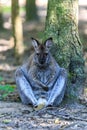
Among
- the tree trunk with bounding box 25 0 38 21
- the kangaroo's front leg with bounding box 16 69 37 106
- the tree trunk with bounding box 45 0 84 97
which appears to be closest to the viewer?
the kangaroo's front leg with bounding box 16 69 37 106

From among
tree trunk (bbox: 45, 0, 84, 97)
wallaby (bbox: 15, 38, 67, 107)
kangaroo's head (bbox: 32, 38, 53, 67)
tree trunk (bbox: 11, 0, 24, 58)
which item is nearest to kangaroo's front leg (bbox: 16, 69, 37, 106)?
wallaby (bbox: 15, 38, 67, 107)

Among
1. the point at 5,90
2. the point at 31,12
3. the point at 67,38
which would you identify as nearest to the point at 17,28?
the point at 5,90

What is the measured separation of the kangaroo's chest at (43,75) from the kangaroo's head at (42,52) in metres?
0.26

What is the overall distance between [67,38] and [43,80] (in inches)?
45.2

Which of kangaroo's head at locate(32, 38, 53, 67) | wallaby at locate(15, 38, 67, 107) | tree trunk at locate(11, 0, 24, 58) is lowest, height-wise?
wallaby at locate(15, 38, 67, 107)

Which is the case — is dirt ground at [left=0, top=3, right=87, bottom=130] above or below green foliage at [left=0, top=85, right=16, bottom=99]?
below

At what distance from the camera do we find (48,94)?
10836 millimetres

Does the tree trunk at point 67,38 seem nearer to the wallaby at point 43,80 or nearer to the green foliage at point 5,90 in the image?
the wallaby at point 43,80

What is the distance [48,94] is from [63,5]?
2.12 meters

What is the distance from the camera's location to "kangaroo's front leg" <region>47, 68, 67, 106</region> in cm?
1069

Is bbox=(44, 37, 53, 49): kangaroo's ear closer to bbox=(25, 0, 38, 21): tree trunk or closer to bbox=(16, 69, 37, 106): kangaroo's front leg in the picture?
bbox=(16, 69, 37, 106): kangaroo's front leg

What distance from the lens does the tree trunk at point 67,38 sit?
1109 centimetres

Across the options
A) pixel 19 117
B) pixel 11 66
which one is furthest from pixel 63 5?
pixel 11 66

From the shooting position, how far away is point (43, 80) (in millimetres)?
10914
